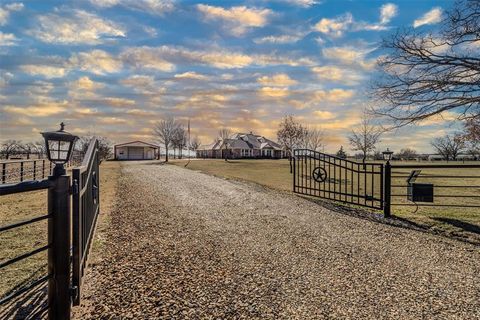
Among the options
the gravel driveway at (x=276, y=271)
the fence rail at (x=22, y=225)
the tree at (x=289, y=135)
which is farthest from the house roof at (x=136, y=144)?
the fence rail at (x=22, y=225)

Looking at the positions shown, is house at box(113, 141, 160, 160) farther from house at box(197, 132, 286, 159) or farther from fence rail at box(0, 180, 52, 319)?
fence rail at box(0, 180, 52, 319)

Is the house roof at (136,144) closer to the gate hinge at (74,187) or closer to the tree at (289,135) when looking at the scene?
the tree at (289,135)

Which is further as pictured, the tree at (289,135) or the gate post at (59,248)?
the tree at (289,135)

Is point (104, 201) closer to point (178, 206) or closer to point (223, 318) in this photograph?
point (178, 206)

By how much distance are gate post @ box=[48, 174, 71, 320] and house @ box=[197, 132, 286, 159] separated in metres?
66.9

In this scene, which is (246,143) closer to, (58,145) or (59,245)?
(58,145)

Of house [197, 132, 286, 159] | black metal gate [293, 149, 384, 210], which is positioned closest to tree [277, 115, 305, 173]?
black metal gate [293, 149, 384, 210]

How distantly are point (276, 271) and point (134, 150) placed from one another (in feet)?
217

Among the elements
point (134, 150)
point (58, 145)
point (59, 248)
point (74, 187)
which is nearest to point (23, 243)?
point (58, 145)

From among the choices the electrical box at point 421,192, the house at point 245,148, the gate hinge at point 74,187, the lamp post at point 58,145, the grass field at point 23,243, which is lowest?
the grass field at point 23,243

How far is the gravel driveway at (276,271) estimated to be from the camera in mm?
3082

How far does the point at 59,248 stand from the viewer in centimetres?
273

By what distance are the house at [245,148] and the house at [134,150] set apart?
1472 cm

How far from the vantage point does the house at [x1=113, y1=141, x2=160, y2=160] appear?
65.1 m
